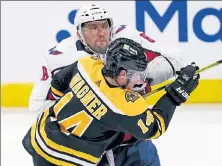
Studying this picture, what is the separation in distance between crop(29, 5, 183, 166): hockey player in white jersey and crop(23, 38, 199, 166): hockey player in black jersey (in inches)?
9.7

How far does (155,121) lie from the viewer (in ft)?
7.25

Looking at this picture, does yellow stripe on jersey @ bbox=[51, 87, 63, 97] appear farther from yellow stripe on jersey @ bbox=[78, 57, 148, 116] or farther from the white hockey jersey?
yellow stripe on jersey @ bbox=[78, 57, 148, 116]

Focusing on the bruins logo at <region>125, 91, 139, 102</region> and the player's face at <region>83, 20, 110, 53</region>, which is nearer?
the bruins logo at <region>125, 91, 139, 102</region>

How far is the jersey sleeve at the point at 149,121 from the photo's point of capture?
216cm

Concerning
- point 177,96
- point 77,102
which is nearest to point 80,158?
point 77,102

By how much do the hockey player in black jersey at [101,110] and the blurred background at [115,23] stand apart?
1647 mm

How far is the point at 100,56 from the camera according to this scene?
102 inches

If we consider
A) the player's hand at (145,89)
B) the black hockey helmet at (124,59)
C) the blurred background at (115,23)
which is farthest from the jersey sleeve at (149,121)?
the blurred background at (115,23)

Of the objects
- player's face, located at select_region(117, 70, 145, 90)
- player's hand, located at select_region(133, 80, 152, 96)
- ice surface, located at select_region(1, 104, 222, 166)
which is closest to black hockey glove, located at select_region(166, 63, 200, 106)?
player's face, located at select_region(117, 70, 145, 90)

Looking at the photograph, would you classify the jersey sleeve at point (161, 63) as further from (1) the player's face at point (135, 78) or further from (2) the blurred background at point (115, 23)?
(2) the blurred background at point (115, 23)

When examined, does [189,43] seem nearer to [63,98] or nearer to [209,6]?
[209,6]

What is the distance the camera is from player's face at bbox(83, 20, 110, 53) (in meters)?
2.66

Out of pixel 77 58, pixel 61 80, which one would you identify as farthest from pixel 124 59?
pixel 77 58

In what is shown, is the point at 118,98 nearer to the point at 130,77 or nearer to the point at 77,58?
the point at 130,77
